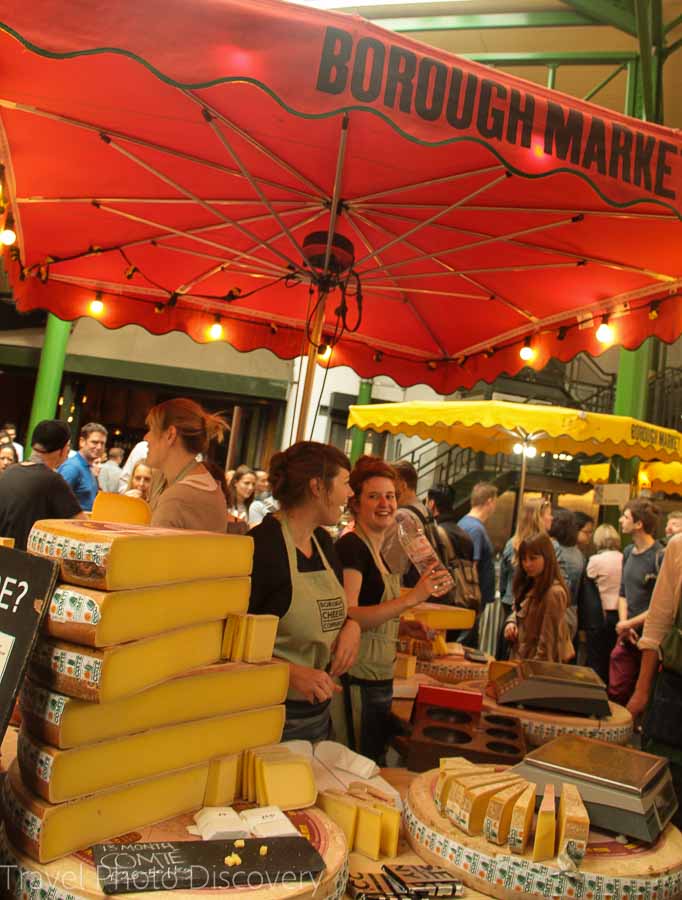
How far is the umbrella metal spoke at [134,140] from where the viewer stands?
2.55 m

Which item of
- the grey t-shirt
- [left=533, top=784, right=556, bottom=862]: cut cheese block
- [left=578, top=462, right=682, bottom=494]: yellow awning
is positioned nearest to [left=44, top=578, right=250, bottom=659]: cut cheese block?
[left=533, top=784, right=556, bottom=862]: cut cheese block

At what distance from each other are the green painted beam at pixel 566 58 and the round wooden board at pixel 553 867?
29.1 feet

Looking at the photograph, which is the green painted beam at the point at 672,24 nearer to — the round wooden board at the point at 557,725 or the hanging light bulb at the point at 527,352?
the hanging light bulb at the point at 527,352

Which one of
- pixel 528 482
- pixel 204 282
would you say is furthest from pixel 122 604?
pixel 528 482

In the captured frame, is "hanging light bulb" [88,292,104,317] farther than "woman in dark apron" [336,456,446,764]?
Yes

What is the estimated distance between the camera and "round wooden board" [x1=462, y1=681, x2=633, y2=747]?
251cm

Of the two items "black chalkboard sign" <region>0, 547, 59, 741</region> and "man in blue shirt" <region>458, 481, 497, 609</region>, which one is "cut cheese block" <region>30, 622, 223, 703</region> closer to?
"black chalkboard sign" <region>0, 547, 59, 741</region>

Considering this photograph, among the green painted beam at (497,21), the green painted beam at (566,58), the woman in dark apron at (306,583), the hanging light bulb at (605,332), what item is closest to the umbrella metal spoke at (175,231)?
the woman in dark apron at (306,583)

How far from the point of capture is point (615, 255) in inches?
128

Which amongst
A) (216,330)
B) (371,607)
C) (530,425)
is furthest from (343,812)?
(530,425)

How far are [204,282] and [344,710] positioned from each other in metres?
2.77

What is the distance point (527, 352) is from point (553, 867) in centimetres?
335

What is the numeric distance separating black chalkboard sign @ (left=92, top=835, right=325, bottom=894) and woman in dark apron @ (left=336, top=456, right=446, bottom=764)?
4.24 ft

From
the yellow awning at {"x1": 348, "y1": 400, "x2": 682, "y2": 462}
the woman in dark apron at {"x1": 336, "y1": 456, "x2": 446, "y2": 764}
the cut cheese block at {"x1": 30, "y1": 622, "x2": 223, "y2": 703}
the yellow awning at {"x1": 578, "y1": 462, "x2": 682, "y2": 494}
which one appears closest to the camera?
the cut cheese block at {"x1": 30, "y1": 622, "x2": 223, "y2": 703}
